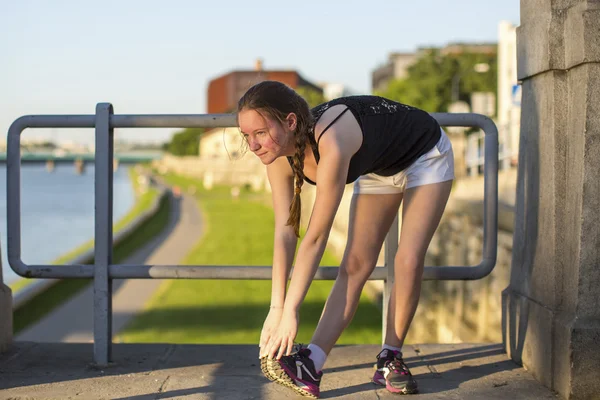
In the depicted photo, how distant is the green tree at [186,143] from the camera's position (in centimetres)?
15888

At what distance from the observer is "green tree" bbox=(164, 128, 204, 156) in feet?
521

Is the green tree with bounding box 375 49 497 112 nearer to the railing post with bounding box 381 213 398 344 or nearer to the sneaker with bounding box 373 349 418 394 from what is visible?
the railing post with bounding box 381 213 398 344

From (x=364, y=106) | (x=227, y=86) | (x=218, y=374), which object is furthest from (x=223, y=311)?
(x=227, y=86)

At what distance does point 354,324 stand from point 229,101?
351 feet

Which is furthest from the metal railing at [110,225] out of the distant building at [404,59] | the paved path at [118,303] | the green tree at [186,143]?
the green tree at [186,143]

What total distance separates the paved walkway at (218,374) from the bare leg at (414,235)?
0.39m

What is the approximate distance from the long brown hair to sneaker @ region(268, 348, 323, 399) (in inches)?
24.9

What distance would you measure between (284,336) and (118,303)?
2017 centimetres

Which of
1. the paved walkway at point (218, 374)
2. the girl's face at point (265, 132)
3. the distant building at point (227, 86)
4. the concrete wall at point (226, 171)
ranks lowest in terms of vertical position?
the paved walkway at point (218, 374)

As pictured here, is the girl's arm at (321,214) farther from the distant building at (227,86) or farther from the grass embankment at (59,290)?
the distant building at (227,86)

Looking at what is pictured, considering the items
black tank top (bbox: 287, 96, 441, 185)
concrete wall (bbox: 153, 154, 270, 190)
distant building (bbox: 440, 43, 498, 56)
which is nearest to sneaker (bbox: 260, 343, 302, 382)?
black tank top (bbox: 287, 96, 441, 185)

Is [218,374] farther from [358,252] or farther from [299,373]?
[358,252]

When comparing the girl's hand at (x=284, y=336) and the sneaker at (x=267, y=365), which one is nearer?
the girl's hand at (x=284, y=336)

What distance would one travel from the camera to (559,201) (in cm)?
384
